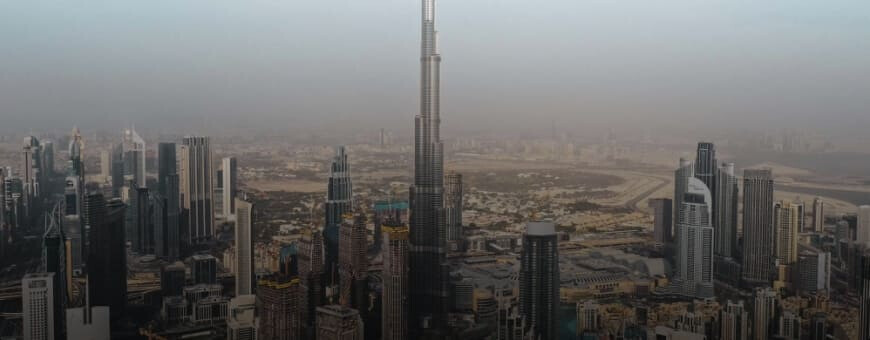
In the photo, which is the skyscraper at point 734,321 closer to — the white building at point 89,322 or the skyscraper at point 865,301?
the skyscraper at point 865,301

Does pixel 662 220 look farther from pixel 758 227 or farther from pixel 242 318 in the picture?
pixel 242 318

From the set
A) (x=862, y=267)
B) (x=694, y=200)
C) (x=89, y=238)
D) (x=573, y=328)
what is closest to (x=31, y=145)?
(x=89, y=238)

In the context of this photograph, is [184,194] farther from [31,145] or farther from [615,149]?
[615,149]

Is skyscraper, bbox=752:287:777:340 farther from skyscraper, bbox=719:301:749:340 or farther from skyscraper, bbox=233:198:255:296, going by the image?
skyscraper, bbox=233:198:255:296

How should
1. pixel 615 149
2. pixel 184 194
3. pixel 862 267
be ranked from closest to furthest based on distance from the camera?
pixel 862 267 < pixel 615 149 < pixel 184 194

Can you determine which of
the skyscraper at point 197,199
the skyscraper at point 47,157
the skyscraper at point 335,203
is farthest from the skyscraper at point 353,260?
the skyscraper at point 47,157

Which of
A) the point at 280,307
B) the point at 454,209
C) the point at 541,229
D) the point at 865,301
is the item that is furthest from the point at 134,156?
the point at 865,301
